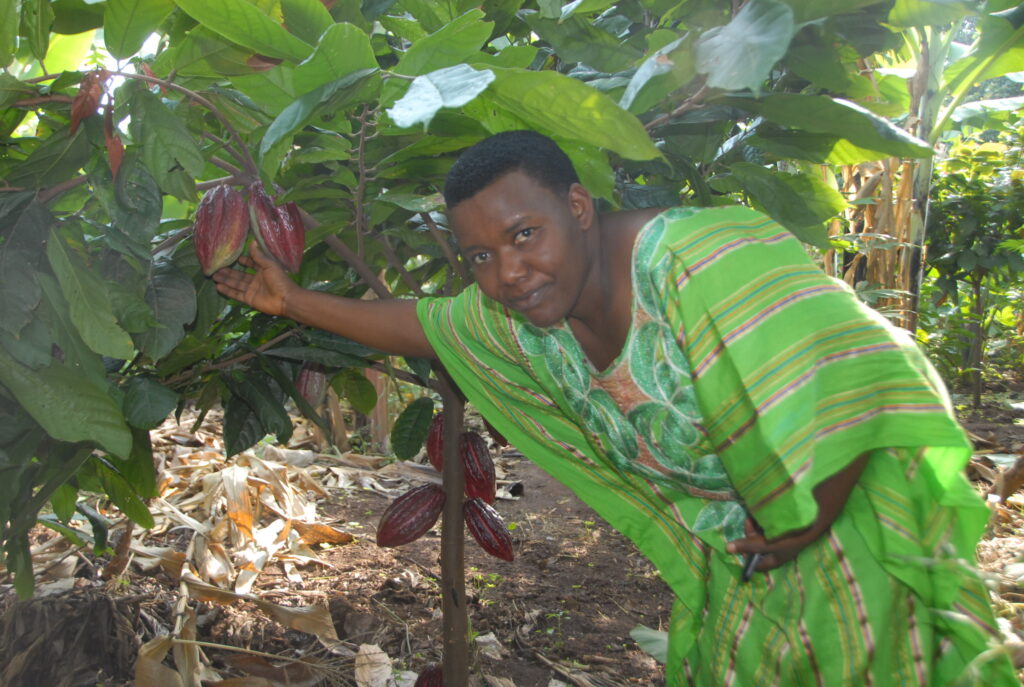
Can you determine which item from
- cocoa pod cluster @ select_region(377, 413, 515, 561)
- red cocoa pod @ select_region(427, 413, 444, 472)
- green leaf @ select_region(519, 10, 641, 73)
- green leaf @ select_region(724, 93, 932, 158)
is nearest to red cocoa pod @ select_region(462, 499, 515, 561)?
cocoa pod cluster @ select_region(377, 413, 515, 561)

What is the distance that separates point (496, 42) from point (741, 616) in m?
1.07

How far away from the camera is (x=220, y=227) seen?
1.25m

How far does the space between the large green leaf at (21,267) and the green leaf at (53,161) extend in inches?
1.6

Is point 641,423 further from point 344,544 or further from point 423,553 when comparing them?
point 344,544

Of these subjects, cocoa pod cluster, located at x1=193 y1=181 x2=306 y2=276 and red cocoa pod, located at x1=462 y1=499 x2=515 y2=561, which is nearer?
cocoa pod cluster, located at x1=193 y1=181 x2=306 y2=276

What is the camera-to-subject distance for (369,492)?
408cm

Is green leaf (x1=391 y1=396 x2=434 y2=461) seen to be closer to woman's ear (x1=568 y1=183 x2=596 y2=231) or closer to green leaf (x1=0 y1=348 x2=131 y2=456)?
green leaf (x1=0 y1=348 x2=131 y2=456)

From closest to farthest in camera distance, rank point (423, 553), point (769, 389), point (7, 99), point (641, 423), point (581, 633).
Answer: point (769, 389)
point (7, 99)
point (641, 423)
point (581, 633)
point (423, 553)

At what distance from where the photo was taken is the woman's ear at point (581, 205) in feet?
3.67

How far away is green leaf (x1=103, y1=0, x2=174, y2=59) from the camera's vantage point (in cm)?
107

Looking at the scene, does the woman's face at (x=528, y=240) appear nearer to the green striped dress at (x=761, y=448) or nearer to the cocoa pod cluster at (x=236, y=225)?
the green striped dress at (x=761, y=448)

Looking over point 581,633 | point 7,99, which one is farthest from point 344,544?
point 7,99

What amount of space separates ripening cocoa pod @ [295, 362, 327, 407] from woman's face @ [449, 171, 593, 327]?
0.70 meters

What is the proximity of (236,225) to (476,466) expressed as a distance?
0.77 meters
